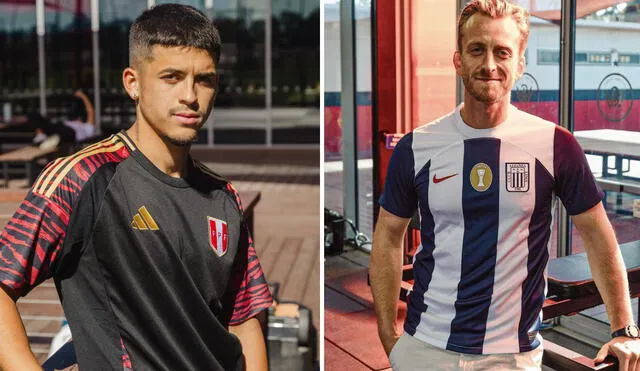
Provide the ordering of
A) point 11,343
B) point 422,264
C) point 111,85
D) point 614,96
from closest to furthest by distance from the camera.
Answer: point 11,343, point 422,264, point 614,96, point 111,85

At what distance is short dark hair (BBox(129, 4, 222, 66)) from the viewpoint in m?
1.30

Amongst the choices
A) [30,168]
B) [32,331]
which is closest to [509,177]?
[32,331]

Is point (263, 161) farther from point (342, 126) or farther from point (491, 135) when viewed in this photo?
point (491, 135)

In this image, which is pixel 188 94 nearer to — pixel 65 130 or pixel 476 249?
pixel 476 249

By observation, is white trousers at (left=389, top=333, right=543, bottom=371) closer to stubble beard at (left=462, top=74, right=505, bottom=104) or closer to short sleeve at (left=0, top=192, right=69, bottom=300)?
stubble beard at (left=462, top=74, right=505, bottom=104)

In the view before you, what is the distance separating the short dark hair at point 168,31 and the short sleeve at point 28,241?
34 cm

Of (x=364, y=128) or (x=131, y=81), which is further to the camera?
(x=364, y=128)

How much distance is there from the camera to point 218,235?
138 cm

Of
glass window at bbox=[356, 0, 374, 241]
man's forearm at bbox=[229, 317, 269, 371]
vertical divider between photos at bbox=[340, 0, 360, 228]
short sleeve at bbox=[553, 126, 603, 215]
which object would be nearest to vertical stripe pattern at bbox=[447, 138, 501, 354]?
short sleeve at bbox=[553, 126, 603, 215]

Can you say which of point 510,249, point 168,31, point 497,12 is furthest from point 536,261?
point 168,31

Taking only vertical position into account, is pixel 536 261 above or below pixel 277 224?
above

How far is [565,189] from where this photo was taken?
4.95ft

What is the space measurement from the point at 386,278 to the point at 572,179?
0.51 m

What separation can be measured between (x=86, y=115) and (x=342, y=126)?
428cm
